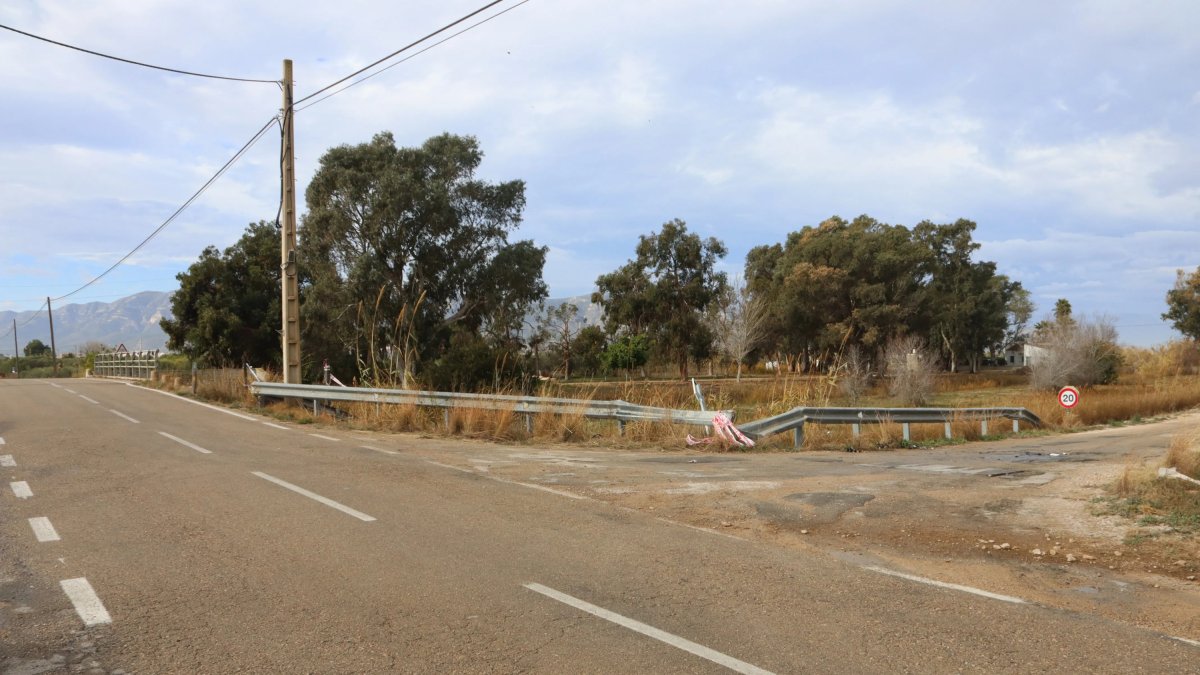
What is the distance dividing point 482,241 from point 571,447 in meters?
25.5

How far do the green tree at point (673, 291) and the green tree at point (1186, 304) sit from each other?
130ft

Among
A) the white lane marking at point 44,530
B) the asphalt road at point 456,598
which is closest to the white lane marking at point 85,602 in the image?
the asphalt road at point 456,598

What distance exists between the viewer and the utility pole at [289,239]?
20.5 metres

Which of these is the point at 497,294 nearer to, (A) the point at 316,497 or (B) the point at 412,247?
(B) the point at 412,247

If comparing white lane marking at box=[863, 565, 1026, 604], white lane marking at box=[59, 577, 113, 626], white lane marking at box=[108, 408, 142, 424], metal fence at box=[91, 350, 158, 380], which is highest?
metal fence at box=[91, 350, 158, 380]

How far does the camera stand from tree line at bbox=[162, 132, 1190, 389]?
34.8m

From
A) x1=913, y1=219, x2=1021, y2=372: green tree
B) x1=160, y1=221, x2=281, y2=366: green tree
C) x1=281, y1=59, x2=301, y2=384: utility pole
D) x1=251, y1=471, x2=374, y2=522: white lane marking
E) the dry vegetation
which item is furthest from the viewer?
x1=913, y1=219, x2=1021, y2=372: green tree

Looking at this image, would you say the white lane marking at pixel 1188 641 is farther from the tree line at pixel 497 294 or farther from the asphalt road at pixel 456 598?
the tree line at pixel 497 294

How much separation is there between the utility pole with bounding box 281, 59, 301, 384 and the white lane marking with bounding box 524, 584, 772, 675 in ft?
55.8

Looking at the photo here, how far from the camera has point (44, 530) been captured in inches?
270

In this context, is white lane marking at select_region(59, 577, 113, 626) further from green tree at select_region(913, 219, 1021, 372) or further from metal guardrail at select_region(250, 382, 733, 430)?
green tree at select_region(913, 219, 1021, 372)

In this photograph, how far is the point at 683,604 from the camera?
5.04 m

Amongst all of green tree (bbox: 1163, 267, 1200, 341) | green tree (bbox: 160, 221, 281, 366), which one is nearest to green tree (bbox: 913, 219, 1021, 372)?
green tree (bbox: 1163, 267, 1200, 341)

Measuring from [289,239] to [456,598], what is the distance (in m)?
17.4
